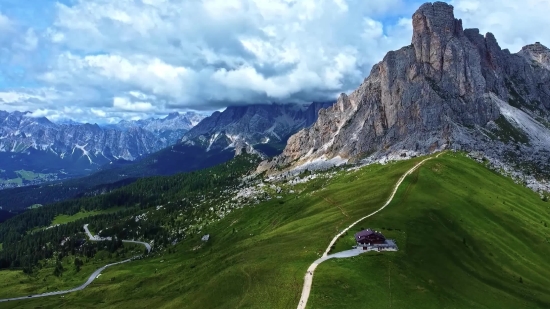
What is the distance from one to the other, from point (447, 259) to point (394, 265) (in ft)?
78.5

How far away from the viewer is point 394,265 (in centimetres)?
9881

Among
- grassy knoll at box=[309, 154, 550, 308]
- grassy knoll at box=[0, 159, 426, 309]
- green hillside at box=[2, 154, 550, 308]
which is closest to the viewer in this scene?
grassy knoll at box=[309, 154, 550, 308]

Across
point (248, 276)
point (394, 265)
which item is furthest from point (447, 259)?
point (248, 276)

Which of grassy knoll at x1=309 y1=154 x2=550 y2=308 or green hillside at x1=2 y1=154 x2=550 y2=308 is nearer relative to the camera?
grassy knoll at x1=309 y1=154 x2=550 y2=308

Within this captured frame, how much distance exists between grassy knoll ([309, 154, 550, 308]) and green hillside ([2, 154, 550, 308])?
34 centimetres

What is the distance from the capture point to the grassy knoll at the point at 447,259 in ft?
291

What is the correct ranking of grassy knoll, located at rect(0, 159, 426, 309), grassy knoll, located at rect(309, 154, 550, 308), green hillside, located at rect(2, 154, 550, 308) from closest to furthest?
grassy knoll, located at rect(309, 154, 550, 308) < green hillside, located at rect(2, 154, 550, 308) < grassy knoll, located at rect(0, 159, 426, 309)

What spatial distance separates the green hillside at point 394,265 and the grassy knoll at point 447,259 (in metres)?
0.34

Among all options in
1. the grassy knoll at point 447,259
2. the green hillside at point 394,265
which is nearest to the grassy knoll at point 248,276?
the green hillside at point 394,265

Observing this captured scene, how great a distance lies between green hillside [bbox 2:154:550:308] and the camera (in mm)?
90250

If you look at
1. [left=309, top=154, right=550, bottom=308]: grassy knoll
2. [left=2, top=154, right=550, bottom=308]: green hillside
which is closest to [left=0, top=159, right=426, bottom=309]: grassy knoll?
[left=2, top=154, right=550, bottom=308]: green hillside

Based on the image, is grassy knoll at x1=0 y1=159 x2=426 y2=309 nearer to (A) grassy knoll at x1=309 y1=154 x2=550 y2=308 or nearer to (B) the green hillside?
(B) the green hillside

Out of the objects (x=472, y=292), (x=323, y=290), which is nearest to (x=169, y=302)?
(x=323, y=290)

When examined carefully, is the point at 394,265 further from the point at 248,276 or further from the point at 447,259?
the point at 248,276
